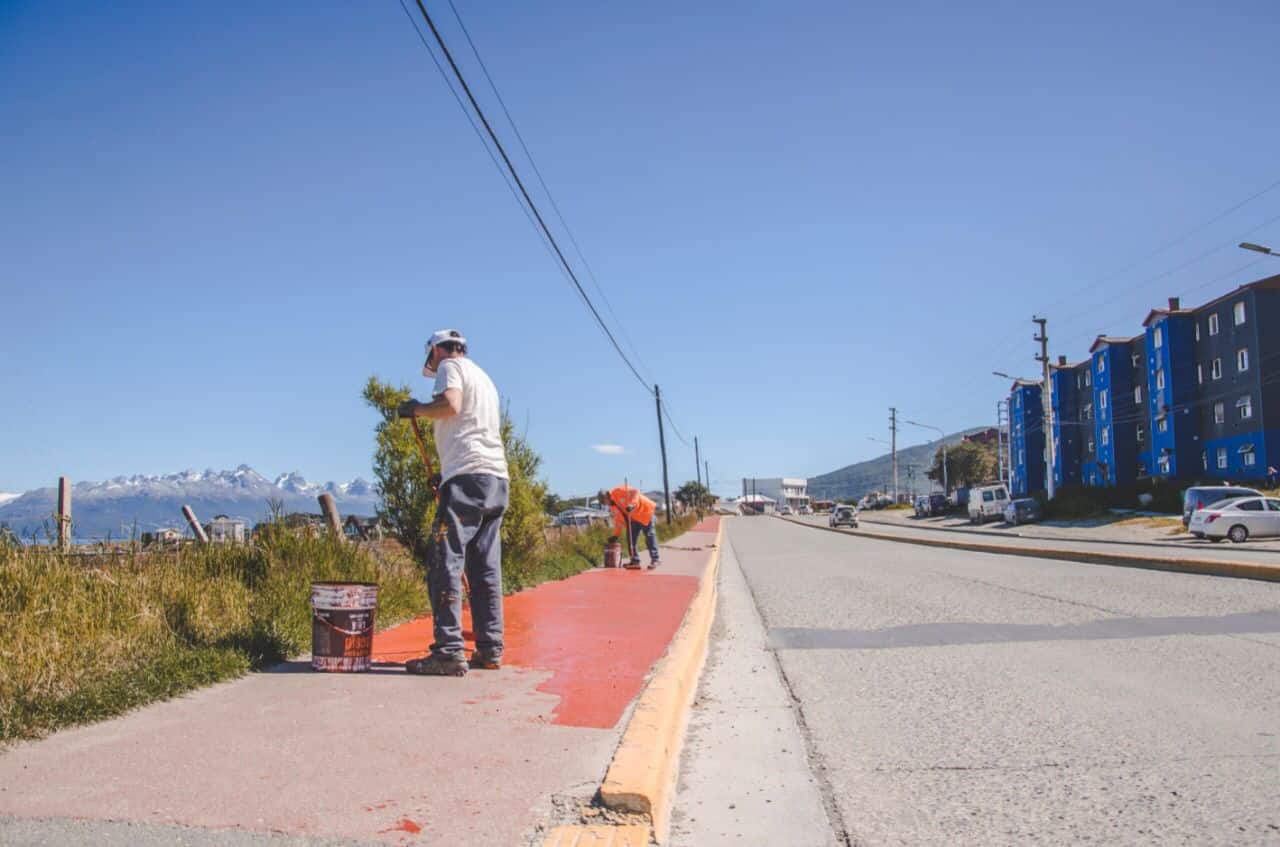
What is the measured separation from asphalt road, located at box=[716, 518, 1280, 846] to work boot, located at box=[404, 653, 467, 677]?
159 cm

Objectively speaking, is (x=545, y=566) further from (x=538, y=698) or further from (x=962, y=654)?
(x=538, y=698)

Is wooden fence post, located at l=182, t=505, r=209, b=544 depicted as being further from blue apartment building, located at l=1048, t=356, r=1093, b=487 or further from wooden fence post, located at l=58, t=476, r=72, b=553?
blue apartment building, located at l=1048, t=356, r=1093, b=487

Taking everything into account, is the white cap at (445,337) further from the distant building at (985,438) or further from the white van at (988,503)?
the distant building at (985,438)

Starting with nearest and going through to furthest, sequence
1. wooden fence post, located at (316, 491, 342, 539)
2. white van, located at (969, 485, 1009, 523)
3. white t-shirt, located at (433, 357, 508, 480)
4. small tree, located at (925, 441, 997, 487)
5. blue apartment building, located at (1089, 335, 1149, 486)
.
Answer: white t-shirt, located at (433, 357, 508, 480), wooden fence post, located at (316, 491, 342, 539), white van, located at (969, 485, 1009, 523), blue apartment building, located at (1089, 335, 1149, 486), small tree, located at (925, 441, 997, 487)

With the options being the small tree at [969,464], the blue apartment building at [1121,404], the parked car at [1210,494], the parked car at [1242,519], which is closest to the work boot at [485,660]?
the parked car at [1242,519]

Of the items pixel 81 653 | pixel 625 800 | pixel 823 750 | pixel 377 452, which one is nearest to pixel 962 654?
pixel 823 750

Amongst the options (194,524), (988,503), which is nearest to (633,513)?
(194,524)

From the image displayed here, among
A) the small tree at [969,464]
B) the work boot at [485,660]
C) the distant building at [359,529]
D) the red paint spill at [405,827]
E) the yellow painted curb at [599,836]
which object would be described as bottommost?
the yellow painted curb at [599,836]

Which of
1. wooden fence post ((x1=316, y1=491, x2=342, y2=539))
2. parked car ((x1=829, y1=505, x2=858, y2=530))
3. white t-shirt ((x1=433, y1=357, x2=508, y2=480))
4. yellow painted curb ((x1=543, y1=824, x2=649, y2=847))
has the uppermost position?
white t-shirt ((x1=433, y1=357, x2=508, y2=480))

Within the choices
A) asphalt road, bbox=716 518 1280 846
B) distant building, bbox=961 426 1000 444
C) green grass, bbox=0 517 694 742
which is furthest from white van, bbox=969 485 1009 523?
distant building, bbox=961 426 1000 444

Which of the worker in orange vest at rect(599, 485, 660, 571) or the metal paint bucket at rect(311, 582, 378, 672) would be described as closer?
the metal paint bucket at rect(311, 582, 378, 672)

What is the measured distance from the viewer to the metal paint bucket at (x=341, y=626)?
215 inches

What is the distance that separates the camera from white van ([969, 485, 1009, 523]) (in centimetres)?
5561

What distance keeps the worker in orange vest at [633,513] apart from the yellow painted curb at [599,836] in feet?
45.0
